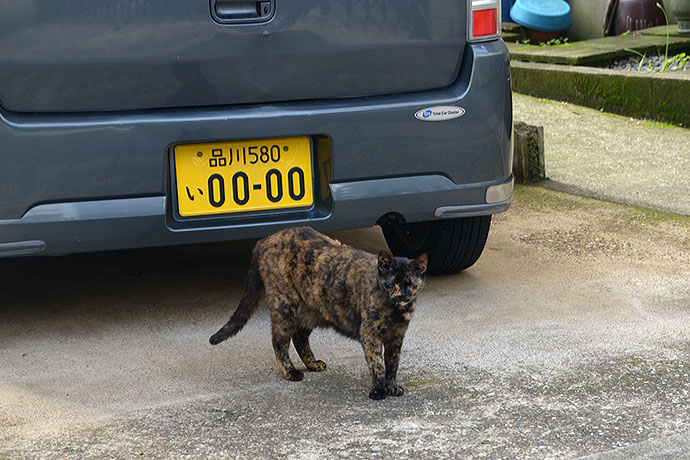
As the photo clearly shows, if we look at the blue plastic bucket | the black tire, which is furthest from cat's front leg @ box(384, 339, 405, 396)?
the blue plastic bucket

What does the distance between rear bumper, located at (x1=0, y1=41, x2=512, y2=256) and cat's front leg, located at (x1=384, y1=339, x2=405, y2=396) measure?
2.36 ft

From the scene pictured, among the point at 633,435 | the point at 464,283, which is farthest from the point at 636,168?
the point at 633,435

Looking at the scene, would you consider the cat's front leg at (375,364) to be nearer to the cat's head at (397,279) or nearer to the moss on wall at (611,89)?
the cat's head at (397,279)

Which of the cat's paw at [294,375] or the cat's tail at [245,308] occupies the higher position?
the cat's tail at [245,308]

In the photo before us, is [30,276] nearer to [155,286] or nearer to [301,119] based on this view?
[155,286]

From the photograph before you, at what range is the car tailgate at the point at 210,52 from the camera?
3.44 meters

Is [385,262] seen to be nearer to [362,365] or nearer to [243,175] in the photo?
[362,365]

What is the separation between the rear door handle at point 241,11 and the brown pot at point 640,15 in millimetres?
7839

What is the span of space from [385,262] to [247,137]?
2.60ft

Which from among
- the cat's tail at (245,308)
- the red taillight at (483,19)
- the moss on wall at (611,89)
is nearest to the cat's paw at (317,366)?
the cat's tail at (245,308)

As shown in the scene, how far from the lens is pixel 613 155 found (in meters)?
6.87

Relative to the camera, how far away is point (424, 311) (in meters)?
4.05

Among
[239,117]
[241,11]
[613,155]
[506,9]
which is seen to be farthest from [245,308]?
[506,9]

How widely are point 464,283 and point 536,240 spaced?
0.77m
